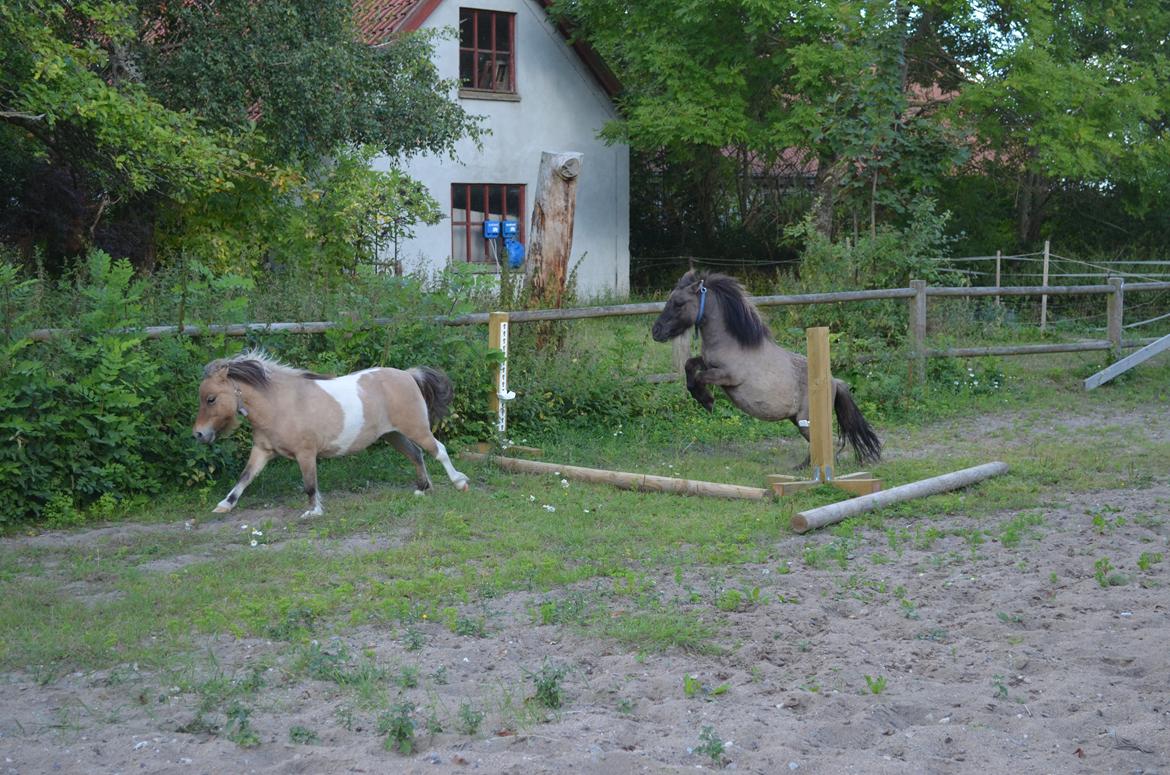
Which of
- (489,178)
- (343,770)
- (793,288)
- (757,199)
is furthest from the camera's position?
(757,199)

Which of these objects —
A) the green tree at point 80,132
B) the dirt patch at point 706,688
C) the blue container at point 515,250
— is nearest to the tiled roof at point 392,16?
the blue container at point 515,250

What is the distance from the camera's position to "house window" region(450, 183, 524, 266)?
24125 mm

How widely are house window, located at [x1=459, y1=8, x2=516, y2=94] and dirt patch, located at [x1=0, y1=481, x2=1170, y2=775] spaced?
19.6 metres

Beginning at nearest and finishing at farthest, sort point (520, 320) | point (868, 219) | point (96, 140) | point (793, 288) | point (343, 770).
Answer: point (343, 770) → point (520, 320) → point (96, 140) → point (793, 288) → point (868, 219)

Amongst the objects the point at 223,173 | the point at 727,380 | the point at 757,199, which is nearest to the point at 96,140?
the point at 223,173

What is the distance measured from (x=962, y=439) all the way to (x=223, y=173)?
8384 mm

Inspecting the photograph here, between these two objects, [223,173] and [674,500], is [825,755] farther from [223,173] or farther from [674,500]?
[223,173]

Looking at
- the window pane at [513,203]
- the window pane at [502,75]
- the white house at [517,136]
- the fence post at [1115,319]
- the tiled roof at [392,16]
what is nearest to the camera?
the fence post at [1115,319]

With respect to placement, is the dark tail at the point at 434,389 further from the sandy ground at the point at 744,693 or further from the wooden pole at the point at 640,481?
the sandy ground at the point at 744,693

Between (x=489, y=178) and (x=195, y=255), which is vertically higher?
(x=489, y=178)

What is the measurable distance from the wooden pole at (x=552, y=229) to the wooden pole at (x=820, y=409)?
382 centimetres

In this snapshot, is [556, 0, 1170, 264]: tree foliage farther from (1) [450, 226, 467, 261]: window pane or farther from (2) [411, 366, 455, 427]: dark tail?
(2) [411, 366, 455, 427]: dark tail

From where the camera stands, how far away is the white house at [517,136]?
23.4m

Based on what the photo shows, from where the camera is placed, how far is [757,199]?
28219mm
